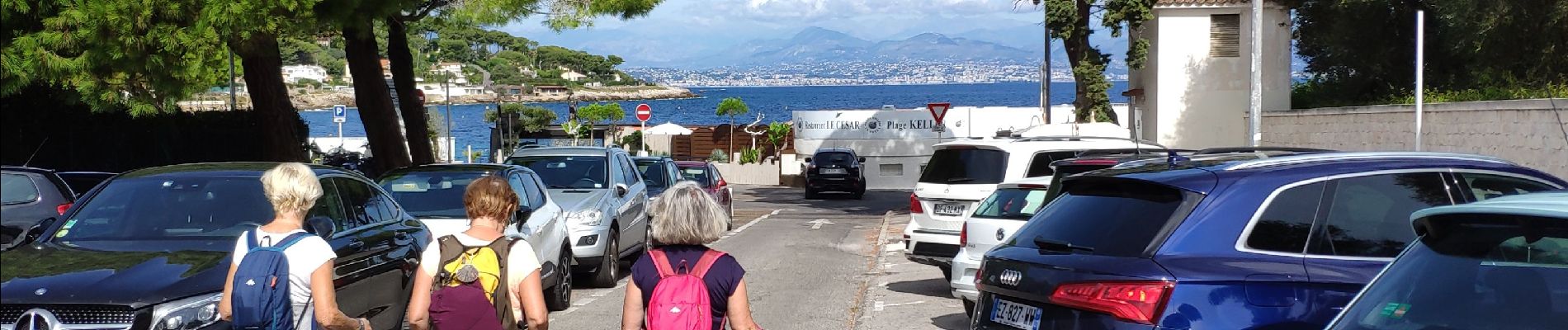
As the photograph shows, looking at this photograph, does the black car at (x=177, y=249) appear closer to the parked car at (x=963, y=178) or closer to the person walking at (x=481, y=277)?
the person walking at (x=481, y=277)

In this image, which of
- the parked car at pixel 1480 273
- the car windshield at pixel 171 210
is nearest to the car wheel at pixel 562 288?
the car windshield at pixel 171 210

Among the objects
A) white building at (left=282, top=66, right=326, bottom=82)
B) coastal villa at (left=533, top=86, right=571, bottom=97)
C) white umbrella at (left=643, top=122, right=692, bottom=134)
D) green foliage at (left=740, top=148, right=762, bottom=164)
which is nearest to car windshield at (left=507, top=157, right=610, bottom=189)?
green foliage at (left=740, top=148, right=762, bottom=164)

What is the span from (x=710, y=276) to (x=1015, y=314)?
1678 millimetres

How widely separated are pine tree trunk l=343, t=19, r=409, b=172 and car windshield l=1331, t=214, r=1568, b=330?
65.0 ft

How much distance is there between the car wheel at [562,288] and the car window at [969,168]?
395 cm

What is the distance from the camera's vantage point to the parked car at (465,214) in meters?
11.6

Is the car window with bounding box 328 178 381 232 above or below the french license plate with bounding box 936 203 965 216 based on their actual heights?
above

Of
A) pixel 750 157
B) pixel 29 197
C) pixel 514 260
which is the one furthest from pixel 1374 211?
pixel 750 157

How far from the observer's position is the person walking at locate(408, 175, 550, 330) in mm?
5414

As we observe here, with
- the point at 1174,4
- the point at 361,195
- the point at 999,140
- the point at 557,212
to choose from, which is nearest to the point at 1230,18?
the point at 1174,4

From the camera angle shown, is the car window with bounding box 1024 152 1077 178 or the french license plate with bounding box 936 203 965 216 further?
the car window with bounding box 1024 152 1077 178

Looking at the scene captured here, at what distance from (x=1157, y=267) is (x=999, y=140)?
897 centimetres

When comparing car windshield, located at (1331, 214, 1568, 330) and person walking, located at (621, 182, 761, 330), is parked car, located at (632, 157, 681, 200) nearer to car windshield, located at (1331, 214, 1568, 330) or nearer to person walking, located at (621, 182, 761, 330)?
person walking, located at (621, 182, 761, 330)

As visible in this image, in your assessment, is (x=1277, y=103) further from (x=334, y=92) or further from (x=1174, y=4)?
(x=334, y=92)
